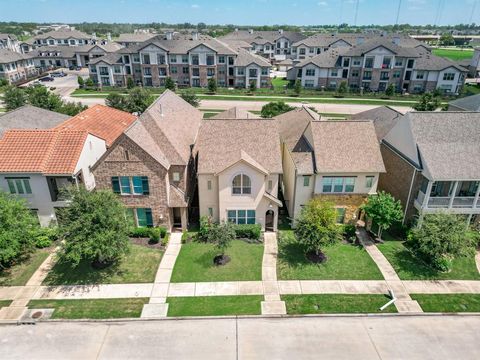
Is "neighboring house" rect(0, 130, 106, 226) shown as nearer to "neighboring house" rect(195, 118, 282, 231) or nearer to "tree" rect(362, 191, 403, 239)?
"neighboring house" rect(195, 118, 282, 231)

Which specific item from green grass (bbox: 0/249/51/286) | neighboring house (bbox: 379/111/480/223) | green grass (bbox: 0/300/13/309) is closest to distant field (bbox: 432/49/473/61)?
neighboring house (bbox: 379/111/480/223)

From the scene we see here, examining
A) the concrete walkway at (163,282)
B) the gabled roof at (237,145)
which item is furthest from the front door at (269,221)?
the concrete walkway at (163,282)

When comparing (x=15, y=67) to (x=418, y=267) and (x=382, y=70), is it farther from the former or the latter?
(x=418, y=267)

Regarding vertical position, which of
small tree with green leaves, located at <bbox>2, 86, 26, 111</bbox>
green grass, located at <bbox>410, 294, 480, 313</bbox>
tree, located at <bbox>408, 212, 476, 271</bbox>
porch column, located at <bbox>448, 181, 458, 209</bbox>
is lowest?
green grass, located at <bbox>410, 294, 480, 313</bbox>

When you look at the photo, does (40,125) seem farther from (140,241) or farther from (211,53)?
(211,53)

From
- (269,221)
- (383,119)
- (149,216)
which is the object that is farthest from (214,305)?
(383,119)

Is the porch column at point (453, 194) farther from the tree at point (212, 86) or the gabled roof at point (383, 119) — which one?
the tree at point (212, 86)
